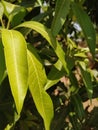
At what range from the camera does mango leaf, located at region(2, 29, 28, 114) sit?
0.92 m

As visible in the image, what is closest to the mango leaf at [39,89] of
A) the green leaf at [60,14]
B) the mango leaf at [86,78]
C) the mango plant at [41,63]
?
the mango plant at [41,63]

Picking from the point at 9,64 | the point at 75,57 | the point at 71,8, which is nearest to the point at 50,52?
the point at 75,57

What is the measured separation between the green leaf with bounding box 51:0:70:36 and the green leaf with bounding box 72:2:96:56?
4cm

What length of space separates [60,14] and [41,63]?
0.18 meters

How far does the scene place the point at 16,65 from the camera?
3.11 ft

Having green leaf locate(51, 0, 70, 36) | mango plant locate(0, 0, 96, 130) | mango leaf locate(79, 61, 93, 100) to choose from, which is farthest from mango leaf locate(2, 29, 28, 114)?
mango leaf locate(79, 61, 93, 100)

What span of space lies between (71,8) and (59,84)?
0.52 metres

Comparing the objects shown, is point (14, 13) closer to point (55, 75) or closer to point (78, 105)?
point (55, 75)

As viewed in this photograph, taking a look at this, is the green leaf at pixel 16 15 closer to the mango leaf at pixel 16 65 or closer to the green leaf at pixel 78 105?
the mango leaf at pixel 16 65

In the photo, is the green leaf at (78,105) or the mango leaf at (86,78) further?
the green leaf at (78,105)

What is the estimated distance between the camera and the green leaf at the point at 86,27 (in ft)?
3.95

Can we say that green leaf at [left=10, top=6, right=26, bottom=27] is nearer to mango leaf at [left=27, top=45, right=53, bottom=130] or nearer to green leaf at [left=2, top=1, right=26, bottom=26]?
green leaf at [left=2, top=1, right=26, bottom=26]

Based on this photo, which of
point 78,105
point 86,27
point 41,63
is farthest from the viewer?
point 78,105

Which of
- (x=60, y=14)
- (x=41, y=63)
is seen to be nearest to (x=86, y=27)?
(x=60, y=14)
